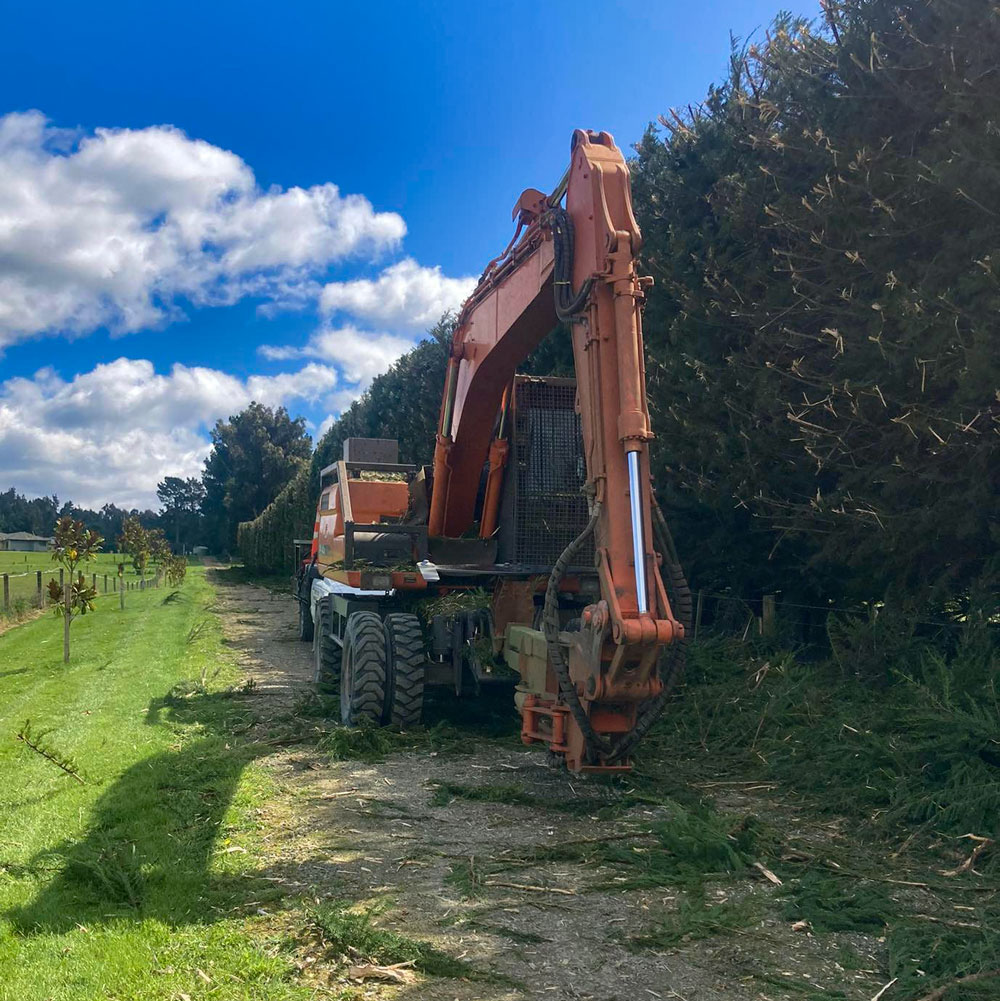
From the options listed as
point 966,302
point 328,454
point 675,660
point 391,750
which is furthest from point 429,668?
point 328,454

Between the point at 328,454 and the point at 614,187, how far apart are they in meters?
30.9

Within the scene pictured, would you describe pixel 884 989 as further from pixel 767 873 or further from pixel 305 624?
pixel 305 624

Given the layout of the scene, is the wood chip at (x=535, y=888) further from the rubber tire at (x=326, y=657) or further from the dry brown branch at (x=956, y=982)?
the rubber tire at (x=326, y=657)

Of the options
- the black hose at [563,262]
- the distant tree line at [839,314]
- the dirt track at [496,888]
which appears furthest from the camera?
the distant tree line at [839,314]

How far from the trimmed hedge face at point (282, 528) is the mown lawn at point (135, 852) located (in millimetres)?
24765

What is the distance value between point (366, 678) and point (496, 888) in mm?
3861

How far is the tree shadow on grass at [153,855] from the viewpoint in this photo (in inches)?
190

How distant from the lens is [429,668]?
9.15 metres

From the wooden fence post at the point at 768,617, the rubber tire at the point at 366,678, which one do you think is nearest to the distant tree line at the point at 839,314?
the wooden fence post at the point at 768,617

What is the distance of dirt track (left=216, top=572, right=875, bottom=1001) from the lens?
4.09m

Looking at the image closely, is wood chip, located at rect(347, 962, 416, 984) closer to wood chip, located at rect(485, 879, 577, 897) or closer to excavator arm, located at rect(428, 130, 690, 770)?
wood chip, located at rect(485, 879, 577, 897)

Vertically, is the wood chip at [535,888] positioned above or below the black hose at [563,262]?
below

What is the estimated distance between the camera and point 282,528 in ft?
130

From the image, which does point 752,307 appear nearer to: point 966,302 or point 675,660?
point 966,302
